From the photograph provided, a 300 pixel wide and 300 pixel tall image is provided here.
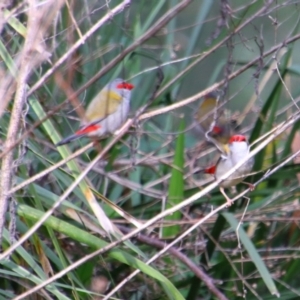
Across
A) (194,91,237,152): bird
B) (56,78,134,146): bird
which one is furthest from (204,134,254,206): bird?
(56,78,134,146): bird

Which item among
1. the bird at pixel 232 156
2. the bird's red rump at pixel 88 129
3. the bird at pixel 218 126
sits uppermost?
the bird's red rump at pixel 88 129

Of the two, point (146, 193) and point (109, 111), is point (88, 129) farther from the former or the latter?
point (146, 193)

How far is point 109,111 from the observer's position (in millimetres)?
2633

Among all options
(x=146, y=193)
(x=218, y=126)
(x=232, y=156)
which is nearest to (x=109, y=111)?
(x=146, y=193)

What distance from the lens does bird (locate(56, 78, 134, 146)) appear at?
247 centimetres

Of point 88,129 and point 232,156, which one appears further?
point 232,156

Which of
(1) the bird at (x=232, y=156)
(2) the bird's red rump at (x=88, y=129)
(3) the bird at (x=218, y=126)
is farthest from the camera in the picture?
(3) the bird at (x=218, y=126)

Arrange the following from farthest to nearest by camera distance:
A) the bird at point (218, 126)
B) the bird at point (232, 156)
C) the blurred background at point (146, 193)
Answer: the bird at point (218, 126), the bird at point (232, 156), the blurred background at point (146, 193)

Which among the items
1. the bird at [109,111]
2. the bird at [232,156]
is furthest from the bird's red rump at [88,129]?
the bird at [232,156]

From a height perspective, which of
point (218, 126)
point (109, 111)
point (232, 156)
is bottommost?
point (218, 126)

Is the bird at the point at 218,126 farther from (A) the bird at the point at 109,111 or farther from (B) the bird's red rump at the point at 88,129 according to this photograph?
(B) the bird's red rump at the point at 88,129

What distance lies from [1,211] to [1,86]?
10.2 inches

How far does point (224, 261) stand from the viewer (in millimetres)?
2291

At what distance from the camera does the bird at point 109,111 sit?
8.09 ft
